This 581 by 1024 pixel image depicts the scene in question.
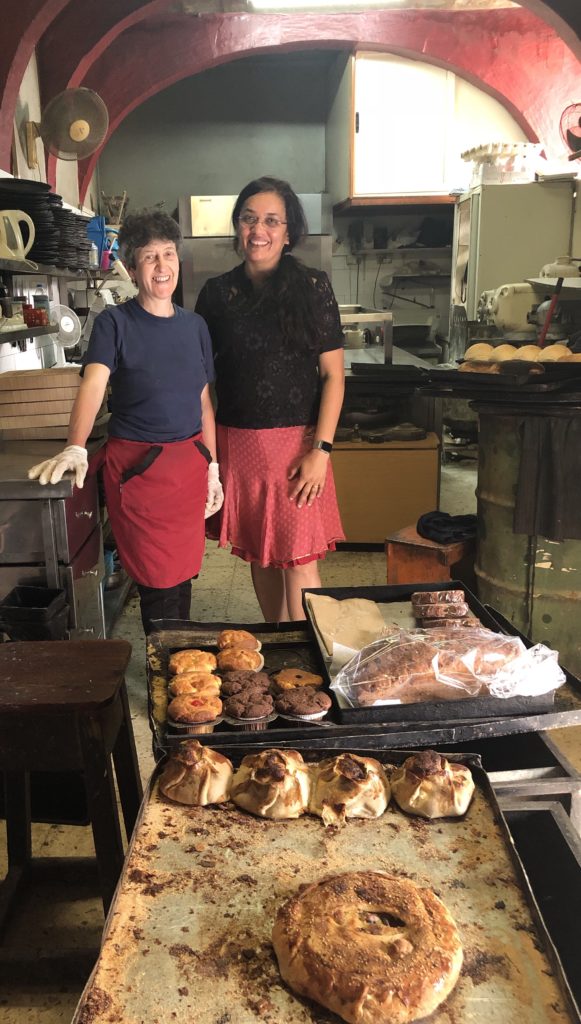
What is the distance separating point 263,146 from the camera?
26.8 feet

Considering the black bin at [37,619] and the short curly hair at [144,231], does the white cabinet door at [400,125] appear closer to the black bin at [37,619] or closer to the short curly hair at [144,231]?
the short curly hair at [144,231]

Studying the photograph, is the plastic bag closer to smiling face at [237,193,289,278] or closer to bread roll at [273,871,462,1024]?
bread roll at [273,871,462,1024]

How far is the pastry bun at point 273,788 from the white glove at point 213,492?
1.61 metres

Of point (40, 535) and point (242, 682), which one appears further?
point (40, 535)

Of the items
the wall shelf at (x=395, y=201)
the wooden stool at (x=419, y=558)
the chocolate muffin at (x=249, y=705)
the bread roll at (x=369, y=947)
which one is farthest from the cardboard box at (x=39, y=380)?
the wall shelf at (x=395, y=201)

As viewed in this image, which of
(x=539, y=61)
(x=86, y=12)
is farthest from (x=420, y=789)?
(x=539, y=61)

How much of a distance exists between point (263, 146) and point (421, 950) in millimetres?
8478

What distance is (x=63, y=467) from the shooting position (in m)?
2.43

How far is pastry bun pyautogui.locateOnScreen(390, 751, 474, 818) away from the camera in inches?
45.0

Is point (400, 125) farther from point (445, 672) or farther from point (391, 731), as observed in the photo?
point (391, 731)

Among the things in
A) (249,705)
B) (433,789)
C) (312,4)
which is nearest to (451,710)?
(433,789)

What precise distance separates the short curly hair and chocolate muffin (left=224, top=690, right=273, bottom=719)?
155cm

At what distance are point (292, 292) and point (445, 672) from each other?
5.15ft

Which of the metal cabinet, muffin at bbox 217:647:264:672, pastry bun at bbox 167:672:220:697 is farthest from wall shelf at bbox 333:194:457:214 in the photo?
pastry bun at bbox 167:672:220:697
